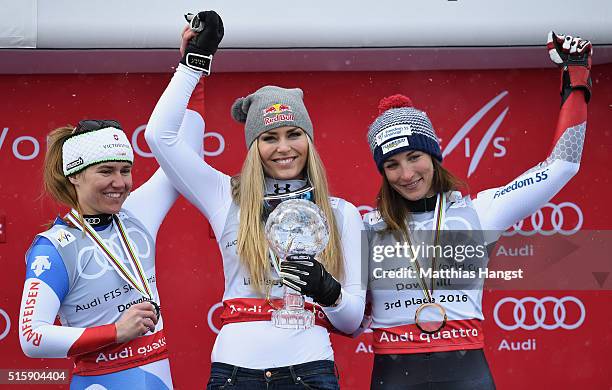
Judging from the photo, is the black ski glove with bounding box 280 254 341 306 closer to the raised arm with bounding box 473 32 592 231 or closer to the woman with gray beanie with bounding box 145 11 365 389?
the woman with gray beanie with bounding box 145 11 365 389

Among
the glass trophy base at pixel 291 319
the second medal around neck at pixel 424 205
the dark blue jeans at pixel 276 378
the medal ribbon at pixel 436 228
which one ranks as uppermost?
the second medal around neck at pixel 424 205

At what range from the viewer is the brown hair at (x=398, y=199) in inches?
141

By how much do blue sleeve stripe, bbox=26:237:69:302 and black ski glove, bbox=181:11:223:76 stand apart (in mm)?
851

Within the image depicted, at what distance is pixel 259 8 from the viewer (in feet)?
15.7

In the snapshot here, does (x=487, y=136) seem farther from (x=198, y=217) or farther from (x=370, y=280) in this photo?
(x=370, y=280)

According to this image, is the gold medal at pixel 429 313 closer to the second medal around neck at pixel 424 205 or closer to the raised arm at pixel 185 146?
the second medal around neck at pixel 424 205

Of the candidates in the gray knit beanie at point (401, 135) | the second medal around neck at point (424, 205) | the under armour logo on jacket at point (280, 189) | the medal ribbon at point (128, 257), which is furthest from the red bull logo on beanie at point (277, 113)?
the medal ribbon at point (128, 257)

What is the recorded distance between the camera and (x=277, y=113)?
350 cm

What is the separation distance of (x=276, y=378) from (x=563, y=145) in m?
1.39

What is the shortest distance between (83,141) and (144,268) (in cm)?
54

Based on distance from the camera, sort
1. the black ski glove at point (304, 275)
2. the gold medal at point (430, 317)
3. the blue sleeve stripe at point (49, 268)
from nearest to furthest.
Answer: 1. the black ski glove at point (304, 275)
2. the blue sleeve stripe at point (49, 268)
3. the gold medal at point (430, 317)

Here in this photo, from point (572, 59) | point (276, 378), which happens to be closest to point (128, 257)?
point (276, 378)

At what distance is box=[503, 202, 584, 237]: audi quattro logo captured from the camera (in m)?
5.39

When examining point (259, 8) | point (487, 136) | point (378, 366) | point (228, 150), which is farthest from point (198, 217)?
point (378, 366)
